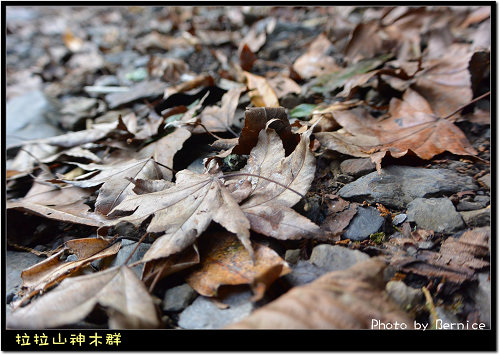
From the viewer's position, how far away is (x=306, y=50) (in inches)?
98.8

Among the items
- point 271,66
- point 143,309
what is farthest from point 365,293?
point 271,66

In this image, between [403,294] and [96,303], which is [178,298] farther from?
[403,294]

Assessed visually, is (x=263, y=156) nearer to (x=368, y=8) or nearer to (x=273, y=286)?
(x=273, y=286)

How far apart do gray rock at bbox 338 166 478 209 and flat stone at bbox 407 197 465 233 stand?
38 millimetres

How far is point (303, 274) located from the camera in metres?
0.90

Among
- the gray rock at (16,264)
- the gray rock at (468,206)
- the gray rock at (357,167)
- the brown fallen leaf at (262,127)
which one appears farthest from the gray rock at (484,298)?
the gray rock at (16,264)

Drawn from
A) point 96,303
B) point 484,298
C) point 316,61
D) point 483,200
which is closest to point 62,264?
point 96,303

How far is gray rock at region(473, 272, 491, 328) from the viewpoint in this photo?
0.83m

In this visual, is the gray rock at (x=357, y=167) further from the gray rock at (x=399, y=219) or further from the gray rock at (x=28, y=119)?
the gray rock at (x=28, y=119)

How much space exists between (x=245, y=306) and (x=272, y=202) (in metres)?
0.29

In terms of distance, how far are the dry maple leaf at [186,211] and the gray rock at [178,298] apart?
0.37 ft

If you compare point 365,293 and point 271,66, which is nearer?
point 365,293

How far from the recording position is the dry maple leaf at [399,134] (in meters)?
1.25

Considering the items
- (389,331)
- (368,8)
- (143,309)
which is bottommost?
(389,331)
